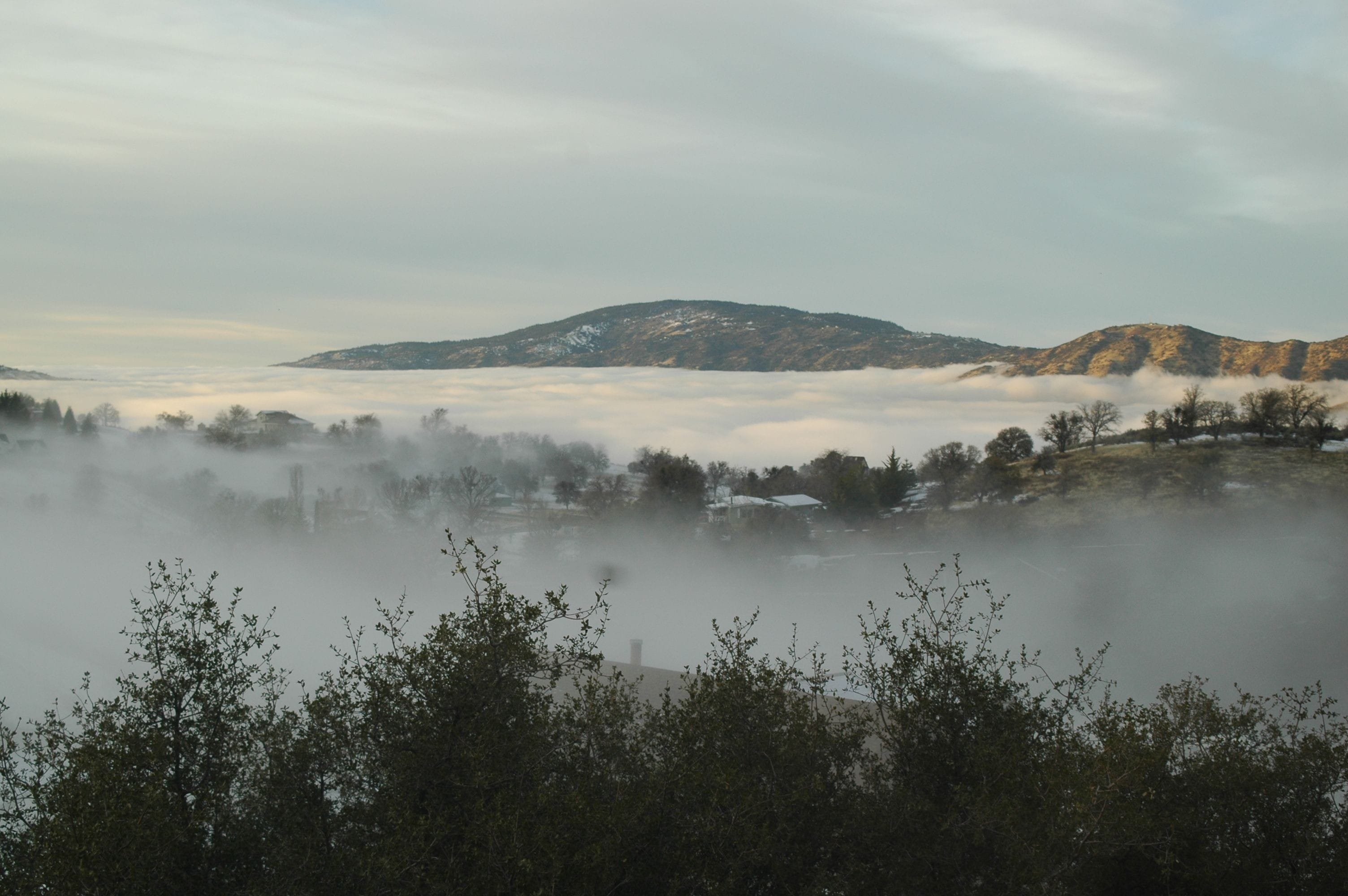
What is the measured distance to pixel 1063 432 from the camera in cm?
13988

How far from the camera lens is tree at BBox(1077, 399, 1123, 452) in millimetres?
141250

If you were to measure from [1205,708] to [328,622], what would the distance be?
10698 centimetres

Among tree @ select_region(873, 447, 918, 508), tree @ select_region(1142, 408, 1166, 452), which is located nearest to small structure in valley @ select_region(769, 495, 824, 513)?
tree @ select_region(873, 447, 918, 508)

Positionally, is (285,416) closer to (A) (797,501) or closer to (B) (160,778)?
(A) (797,501)

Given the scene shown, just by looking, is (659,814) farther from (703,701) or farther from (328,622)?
(328,622)

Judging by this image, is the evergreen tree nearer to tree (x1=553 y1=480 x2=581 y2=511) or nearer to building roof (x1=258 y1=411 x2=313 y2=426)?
building roof (x1=258 y1=411 x2=313 y2=426)

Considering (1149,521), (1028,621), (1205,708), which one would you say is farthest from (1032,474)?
(1205,708)

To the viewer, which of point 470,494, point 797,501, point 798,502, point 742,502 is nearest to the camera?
point 470,494

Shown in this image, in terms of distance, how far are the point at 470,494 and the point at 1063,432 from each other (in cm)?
7999

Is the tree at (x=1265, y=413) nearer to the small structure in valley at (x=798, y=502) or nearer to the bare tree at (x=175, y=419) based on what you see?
the small structure in valley at (x=798, y=502)

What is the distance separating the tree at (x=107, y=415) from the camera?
148238 mm

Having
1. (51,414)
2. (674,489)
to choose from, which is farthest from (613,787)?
(51,414)

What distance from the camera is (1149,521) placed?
124 metres

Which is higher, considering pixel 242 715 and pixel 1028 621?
pixel 242 715
